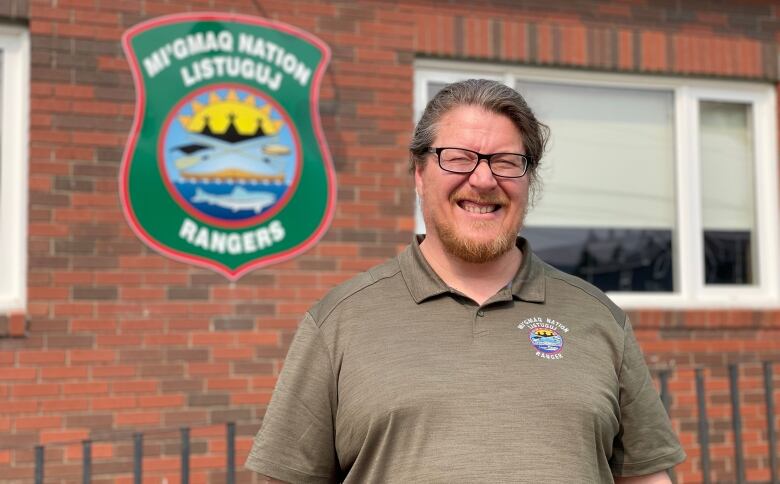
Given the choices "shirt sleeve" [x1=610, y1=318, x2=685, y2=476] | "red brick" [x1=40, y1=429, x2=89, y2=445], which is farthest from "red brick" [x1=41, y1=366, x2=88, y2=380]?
"shirt sleeve" [x1=610, y1=318, x2=685, y2=476]

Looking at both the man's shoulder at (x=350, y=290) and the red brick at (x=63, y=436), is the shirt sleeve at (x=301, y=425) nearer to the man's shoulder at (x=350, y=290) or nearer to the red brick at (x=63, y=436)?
the man's shoulder at (x=350, y=290)

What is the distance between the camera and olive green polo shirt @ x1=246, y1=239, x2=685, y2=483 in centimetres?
183

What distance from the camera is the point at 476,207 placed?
2020mm

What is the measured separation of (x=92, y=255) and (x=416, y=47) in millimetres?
2175

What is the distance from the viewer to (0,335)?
438 cm

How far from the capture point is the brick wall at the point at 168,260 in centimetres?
448

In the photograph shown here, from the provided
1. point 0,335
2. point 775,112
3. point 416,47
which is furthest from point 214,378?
point 775,112

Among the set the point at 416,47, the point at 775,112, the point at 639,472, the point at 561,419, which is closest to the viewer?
the point at 561,419

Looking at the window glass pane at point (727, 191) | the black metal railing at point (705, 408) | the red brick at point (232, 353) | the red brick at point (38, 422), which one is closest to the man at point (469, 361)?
the black metal railing at point (705, 408)

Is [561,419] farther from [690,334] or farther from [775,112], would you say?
[775,112]

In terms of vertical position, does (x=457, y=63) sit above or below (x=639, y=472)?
above

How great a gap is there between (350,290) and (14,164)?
325 centimetres

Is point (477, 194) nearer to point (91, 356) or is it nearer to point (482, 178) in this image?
point (482, 178)

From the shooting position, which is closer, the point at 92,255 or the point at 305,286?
the point at 92,255
